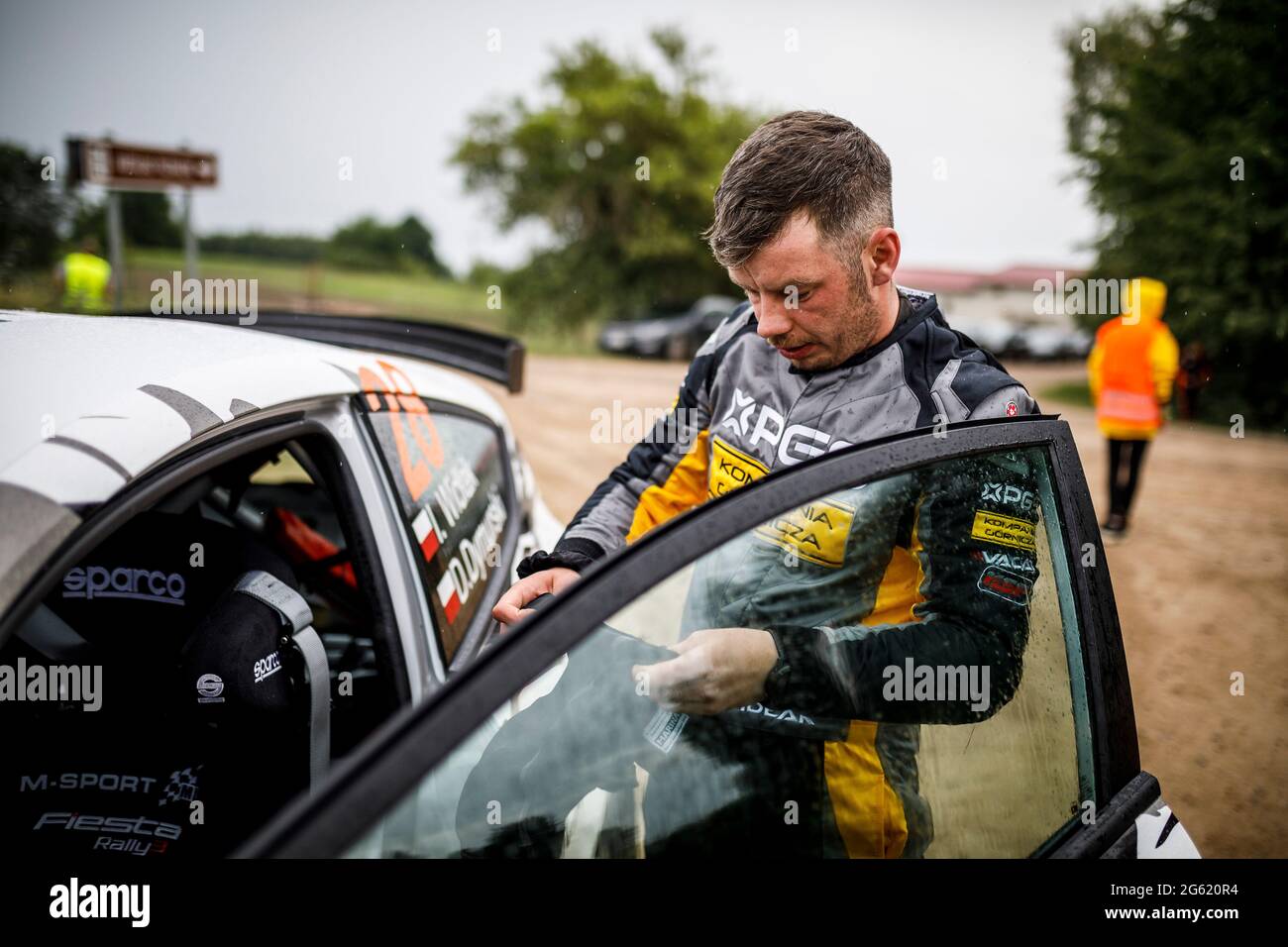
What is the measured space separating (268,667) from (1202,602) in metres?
5.49

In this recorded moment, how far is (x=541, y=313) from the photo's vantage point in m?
23.2

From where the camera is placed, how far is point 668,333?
17.9 meters

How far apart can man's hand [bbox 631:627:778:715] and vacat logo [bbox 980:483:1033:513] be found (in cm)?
38

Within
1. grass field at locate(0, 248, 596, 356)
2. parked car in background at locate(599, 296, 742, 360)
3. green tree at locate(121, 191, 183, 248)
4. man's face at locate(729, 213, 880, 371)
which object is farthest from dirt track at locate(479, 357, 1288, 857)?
green tree at locate(121, 191, 183, 248)

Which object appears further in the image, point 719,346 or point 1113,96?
point 1113,96

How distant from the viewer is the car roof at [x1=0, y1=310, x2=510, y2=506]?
102cm


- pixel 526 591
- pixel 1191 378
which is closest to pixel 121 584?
pixel 526 591

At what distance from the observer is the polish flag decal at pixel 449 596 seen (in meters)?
1.85

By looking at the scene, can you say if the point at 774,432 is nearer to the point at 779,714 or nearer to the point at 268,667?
the point at 779,714

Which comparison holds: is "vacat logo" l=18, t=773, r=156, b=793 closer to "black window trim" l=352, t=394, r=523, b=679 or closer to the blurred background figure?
"black window trim" l=352, t=394, r=523, b=679

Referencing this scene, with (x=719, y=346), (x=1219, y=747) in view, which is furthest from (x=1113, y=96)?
(x=719, y=346)

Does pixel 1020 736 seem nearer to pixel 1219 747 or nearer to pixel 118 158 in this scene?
pixel 1219 747

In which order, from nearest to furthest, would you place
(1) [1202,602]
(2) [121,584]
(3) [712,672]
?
1. (3) [712,672]
2. (2) [121,584]
3. (1) [1202,602]
